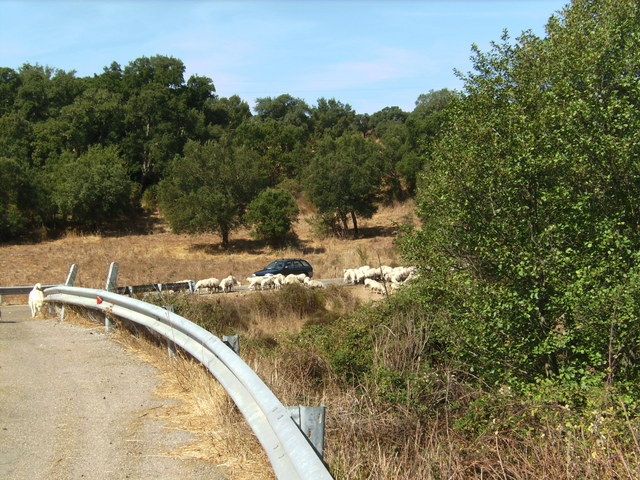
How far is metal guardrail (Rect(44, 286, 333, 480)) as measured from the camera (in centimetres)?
347

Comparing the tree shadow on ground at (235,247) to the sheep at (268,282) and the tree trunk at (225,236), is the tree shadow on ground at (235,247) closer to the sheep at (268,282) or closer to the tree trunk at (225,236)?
the tree trunk at (225,236)

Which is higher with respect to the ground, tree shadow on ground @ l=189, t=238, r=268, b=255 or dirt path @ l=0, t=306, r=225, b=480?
dirt path @ l=0, t=306, r=225, b=480

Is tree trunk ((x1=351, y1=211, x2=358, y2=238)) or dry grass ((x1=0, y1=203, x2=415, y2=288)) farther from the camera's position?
tree trunk ((x1=351, y1=211, x2=358, y2=238))

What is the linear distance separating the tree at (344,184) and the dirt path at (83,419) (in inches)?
1995

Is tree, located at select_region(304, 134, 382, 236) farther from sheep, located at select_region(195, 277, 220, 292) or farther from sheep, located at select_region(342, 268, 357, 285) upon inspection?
sheep, located at select_region(195, 277, 220, 292)

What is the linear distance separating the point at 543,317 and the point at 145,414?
6.22 m

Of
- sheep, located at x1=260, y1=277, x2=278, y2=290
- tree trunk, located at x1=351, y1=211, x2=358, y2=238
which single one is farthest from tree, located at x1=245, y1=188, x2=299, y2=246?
sheep, located at x1=260, y1=277, x2=278, y2=290

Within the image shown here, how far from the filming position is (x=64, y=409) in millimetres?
5918

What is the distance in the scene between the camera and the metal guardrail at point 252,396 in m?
3.47

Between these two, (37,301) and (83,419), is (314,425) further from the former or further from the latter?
(37,301)

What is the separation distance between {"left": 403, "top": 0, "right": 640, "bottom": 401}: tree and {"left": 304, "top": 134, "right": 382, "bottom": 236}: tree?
155 feet

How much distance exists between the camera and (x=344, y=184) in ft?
196

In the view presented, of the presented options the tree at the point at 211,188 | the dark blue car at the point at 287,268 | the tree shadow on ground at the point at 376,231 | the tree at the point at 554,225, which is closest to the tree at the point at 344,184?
the tree shadow on ground at the point at 376,231

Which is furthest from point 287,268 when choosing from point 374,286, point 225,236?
point 225,236
